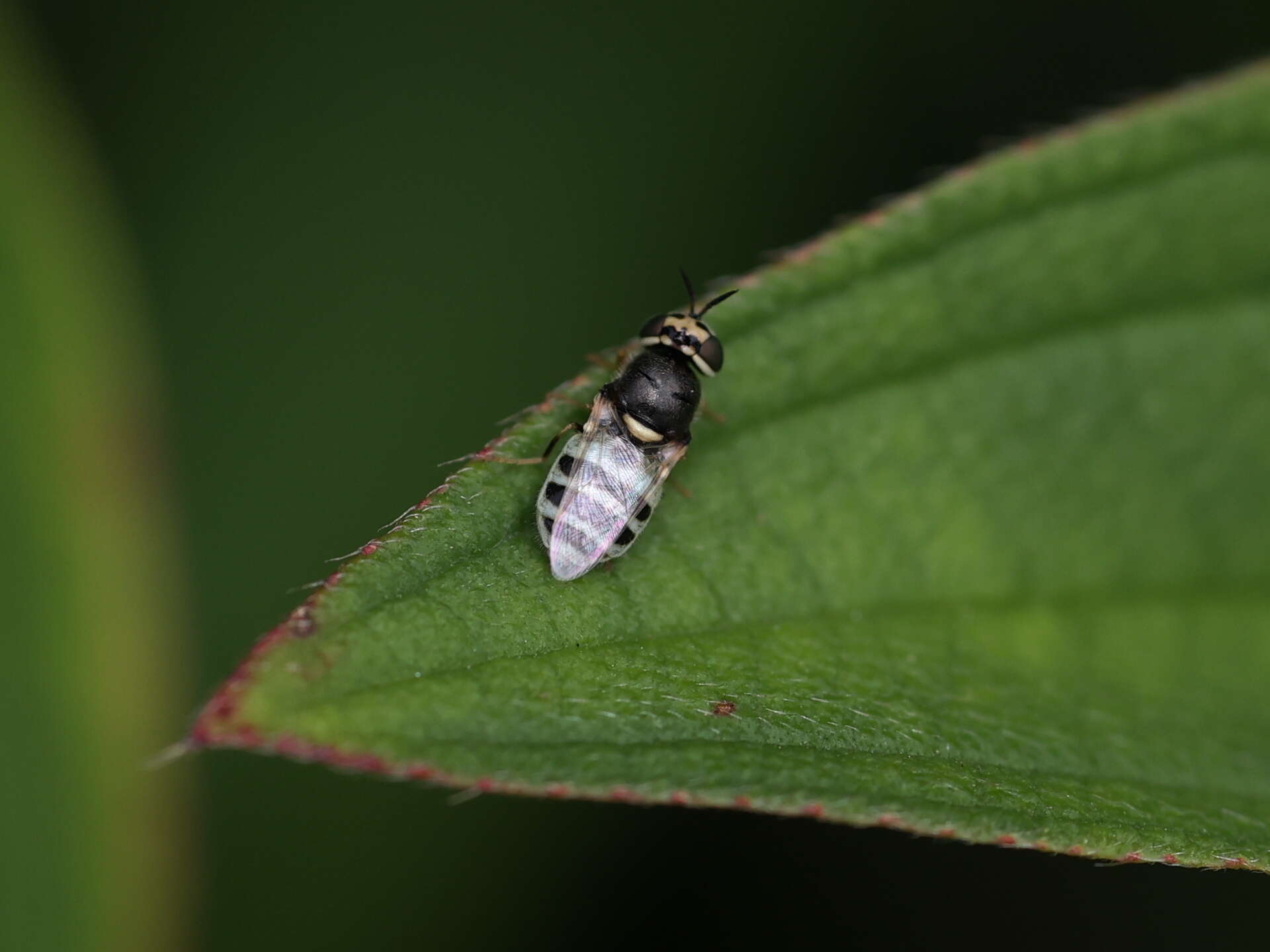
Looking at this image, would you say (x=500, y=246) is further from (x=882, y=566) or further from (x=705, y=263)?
(x=882, y=566)

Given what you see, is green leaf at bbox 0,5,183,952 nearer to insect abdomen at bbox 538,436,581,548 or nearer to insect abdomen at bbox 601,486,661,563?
insect abdomen at bbox 538,436,581,548

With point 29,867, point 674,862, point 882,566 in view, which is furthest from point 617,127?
point 29,867

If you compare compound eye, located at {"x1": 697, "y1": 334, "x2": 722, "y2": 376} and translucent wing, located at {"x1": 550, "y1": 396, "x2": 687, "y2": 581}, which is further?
compound eye, located at {"x1": 697, "y1": 334, "x2": 722, "y2": 376}

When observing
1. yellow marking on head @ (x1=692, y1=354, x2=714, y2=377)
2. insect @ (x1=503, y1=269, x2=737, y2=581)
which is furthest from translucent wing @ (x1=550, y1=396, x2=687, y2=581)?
yellow marking on head @ (x1=692, y1=354, x2=714, y2=377)

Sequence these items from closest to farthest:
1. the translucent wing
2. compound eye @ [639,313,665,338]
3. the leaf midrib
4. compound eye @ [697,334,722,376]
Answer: the leaf midrib
the translucent wing
compound eye @ [697,334,722,376]
compound eye @ [639,313,665,338]

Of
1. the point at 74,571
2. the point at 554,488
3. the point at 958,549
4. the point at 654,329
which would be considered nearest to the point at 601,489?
the point at 554,488

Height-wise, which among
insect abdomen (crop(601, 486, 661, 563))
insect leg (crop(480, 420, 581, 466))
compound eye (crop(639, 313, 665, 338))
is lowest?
insect abdomen (crop(601, 486, 661, 563))

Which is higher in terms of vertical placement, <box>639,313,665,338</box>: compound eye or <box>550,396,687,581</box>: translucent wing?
<box>639,313,665,338</box>: compound eye

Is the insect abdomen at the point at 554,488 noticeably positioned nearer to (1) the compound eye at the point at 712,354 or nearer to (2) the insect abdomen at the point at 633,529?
(2) the insect abdomen at the point at 633,529
